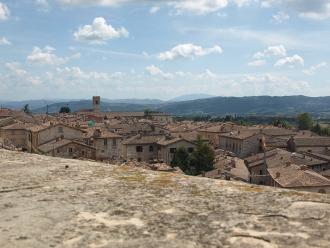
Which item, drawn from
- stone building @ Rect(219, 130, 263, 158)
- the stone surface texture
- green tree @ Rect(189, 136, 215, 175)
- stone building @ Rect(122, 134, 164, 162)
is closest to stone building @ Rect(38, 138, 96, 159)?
stone building @ Rect(122, 134, 164, 162)

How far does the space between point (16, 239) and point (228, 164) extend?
55.2m

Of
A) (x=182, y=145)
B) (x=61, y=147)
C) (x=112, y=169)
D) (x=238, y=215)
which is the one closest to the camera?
(x=238, y=215)

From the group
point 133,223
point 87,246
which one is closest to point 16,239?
point 87,246

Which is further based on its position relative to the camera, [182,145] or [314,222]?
[182,145]

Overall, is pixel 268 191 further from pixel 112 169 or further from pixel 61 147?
pixel 61 147

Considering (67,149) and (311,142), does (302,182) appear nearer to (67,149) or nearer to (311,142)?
→ (67,149)

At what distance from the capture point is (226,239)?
3.09 m

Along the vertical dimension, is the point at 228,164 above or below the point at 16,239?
below

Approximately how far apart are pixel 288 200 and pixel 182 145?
6675 cm

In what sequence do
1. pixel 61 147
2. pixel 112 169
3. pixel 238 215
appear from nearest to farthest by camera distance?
pixel 238 215, pixel 112 169, pixel 61 147

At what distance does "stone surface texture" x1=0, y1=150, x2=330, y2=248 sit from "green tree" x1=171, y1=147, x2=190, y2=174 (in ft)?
192

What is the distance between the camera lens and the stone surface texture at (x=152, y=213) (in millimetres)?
3102

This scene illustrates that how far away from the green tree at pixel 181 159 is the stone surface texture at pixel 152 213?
58598 mm

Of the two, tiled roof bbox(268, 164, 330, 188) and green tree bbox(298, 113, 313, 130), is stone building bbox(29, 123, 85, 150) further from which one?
green tree bbox(298, 113, 313, 130)
